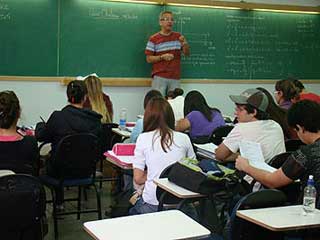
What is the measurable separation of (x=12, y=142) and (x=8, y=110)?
0.23 m

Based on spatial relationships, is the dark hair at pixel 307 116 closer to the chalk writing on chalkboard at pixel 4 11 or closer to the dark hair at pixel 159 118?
the dark hair at pixel 159 118

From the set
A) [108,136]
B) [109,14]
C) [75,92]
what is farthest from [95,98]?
[109,14]

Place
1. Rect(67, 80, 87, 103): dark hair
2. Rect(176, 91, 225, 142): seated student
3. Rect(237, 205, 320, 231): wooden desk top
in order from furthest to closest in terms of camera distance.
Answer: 1. Rect(176, 91, 225, 142): seated student
2. Rect(67, 80, 87, 103): dark hair
3. Rect(237, 205, 320, 231): wooden desk top

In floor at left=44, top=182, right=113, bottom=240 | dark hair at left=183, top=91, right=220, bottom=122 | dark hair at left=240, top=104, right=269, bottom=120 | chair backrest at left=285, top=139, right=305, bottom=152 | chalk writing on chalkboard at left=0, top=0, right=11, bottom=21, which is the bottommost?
floor at left=44, top=182, right=113, bottom=240

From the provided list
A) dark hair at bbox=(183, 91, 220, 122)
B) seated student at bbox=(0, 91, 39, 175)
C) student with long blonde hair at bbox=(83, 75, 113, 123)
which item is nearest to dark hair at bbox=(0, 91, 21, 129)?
seated student at bbox=(0, 91, 39, 175)

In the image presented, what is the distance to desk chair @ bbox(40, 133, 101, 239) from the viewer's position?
4.26m

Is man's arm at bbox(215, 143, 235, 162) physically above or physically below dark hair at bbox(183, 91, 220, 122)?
below

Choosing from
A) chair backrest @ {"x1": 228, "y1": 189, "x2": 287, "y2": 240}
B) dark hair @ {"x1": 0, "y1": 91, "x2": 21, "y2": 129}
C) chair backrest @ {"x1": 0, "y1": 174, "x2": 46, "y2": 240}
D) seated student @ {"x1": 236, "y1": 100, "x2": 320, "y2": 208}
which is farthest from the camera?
Answer: dark hair @ {"x1": 0, "y1": 91, "x2": 21, "y2": 129}

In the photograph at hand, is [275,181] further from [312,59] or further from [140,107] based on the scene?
[312,59]

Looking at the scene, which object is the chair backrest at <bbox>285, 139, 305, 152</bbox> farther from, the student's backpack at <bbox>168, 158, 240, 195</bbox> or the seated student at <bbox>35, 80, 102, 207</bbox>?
the seated student at <bbox>35, 80, 102, 207</bbox>

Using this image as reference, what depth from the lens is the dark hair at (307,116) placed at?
2.87 meters

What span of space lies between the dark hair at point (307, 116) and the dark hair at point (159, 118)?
917mm

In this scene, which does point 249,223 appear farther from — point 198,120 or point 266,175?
point 198,120

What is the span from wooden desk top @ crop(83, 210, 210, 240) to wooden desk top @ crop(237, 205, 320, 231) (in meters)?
0.31
